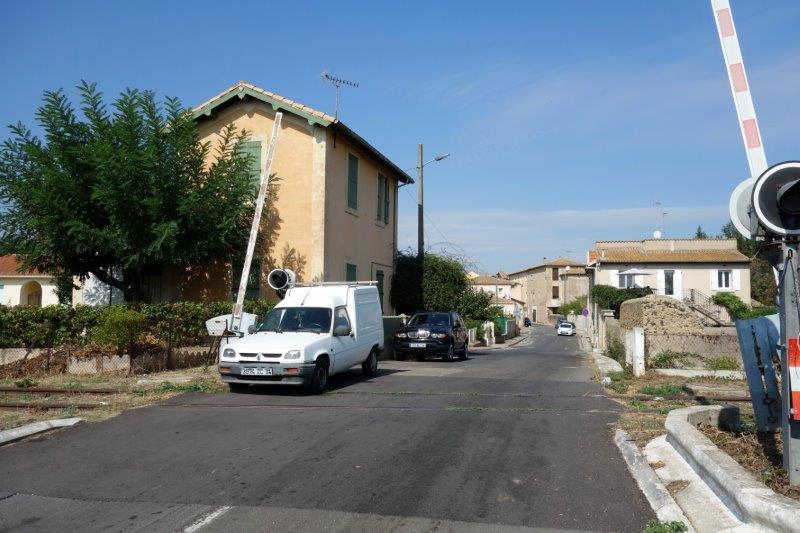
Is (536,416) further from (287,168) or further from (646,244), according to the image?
(646,244)

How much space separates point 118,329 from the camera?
1402 cm

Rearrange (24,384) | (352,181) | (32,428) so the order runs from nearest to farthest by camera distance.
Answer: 1. (32,428)
2. (24,384)
3. (352,181)

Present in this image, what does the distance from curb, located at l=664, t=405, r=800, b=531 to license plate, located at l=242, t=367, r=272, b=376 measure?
6.85 meters

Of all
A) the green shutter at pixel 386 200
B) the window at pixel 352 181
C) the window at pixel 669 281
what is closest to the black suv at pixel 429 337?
the window at pixel 352 181

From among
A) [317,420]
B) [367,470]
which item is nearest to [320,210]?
[317,420]

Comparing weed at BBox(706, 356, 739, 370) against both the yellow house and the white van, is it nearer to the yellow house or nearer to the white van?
the white van

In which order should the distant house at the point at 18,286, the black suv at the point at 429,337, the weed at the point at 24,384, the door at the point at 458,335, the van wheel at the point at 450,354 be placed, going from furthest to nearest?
the distant house at the point at 18,286
the door at the point at 458,335
the van wheel at the point at 450,354
the black suv at the point at 429,337
the weed at the point at 24,384

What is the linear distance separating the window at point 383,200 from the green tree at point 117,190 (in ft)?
27.1

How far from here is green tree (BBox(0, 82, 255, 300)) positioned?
16344mm

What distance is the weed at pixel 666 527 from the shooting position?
184 inches

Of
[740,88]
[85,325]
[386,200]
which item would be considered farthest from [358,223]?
[740,88]

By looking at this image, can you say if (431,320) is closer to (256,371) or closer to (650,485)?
(256,371)

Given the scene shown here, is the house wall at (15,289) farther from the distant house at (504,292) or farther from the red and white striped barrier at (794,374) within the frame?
the distant house at (504,292)

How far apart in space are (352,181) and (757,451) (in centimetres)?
1824
